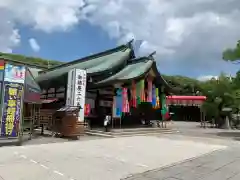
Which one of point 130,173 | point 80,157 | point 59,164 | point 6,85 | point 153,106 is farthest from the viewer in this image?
point 153,106

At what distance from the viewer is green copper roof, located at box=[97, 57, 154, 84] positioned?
60.6 feet

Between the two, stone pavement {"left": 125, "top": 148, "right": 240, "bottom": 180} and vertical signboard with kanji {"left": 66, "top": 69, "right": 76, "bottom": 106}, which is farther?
vertical signboard with kanji {"left": 66, "top": 69, "right": 76, "bottom": 106}

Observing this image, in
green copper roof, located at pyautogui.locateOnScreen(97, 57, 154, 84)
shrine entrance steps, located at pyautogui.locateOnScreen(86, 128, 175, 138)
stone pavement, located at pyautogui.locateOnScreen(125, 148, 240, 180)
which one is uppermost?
green copper roof, located at pyautogui.locateOnScreen(97, 57, 154, 84)

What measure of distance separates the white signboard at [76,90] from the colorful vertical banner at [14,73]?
5453 mm

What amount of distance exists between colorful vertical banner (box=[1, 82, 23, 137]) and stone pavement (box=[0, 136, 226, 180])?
101cm

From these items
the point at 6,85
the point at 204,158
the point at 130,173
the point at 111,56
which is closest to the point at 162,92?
the point at 111,56

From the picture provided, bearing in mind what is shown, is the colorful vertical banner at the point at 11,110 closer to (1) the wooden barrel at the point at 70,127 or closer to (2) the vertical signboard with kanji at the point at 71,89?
(1) the wooden barrel at the point at 70,127

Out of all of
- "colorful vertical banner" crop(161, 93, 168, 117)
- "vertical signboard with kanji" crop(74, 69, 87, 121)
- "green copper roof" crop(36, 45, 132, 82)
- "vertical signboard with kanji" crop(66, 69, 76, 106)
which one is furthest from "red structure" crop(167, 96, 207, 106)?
"vertical signboard with kanji" crop(66, 69, 76, 106)

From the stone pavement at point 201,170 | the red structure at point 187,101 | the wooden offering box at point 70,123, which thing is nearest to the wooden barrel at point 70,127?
the wooden offering box at point 70,123

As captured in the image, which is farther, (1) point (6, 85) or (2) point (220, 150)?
(2) point (220, 150)

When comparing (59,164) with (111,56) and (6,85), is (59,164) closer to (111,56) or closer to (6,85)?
(6,85)

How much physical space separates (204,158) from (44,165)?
571 cm

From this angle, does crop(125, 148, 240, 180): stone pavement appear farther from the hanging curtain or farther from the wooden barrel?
the hanging curtain

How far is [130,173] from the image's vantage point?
7.28 meters
